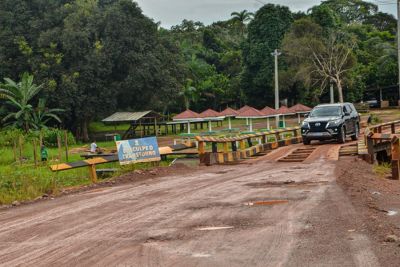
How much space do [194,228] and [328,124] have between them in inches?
708

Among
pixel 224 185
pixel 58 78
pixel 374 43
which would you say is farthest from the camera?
pixel 374 43

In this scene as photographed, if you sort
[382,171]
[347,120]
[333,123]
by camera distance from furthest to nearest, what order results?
[347,120] → [333,123] → [382,171]

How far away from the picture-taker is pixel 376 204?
9516 millimetres

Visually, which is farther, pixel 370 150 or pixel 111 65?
pixel 111 65

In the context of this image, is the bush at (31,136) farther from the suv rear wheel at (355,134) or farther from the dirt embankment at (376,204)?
the dirt embankment at (376,204)

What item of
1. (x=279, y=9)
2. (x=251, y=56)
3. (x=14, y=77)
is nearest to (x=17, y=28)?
(x=14, y=77)

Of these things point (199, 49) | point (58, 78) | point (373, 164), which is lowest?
point (373, 164)

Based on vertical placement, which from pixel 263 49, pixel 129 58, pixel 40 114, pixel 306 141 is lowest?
pixel 306 141

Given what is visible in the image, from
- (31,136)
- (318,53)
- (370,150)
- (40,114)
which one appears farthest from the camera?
(318,53)

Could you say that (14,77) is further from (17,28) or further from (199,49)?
(199,49)

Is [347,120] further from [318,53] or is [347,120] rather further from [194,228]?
[318,53]

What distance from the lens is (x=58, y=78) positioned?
53625 mm

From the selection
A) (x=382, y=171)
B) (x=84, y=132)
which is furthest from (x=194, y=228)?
(x=84, y=132)

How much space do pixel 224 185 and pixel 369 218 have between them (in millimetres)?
5171
